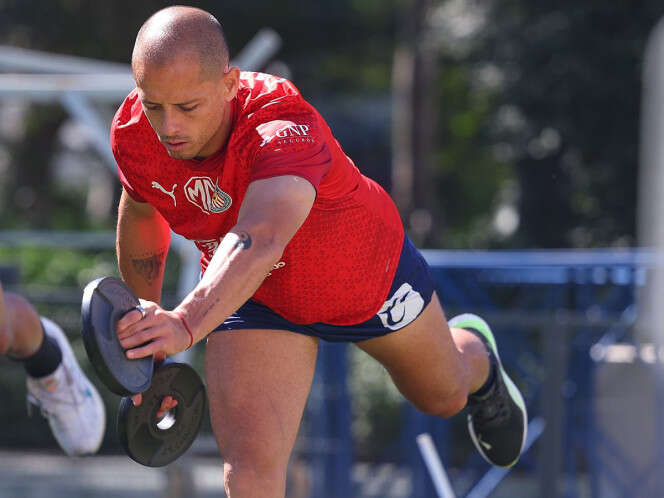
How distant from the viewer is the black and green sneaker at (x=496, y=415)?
410 centimetres

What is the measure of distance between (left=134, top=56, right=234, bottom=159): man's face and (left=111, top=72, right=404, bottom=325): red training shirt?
0.11 metres

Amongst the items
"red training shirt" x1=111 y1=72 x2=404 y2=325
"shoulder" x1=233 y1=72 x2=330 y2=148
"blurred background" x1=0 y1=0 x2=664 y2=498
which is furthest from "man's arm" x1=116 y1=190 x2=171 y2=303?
"blurred background" x1=0 y1=0 x2=664 y2=498

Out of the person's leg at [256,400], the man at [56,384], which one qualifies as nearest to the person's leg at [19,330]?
the man at [56,384]

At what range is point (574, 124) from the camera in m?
10.9

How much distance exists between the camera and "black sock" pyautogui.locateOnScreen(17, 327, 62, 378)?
4156 mm

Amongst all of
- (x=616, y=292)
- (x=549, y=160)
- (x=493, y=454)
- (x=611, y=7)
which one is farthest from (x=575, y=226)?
(x=493, y=454)

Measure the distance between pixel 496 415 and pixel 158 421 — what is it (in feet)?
5.30

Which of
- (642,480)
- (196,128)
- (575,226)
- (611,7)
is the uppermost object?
(196,128)

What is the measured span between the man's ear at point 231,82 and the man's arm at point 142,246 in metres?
0.61

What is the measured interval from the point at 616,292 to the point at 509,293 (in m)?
2.20

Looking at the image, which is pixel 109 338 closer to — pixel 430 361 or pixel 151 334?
pixel 151 334

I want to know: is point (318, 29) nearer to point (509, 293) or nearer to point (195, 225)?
point (509, 293)

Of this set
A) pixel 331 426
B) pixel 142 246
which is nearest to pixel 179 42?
pixel 142 246

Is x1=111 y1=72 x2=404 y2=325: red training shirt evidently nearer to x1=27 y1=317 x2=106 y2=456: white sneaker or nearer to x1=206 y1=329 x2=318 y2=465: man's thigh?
x1=206 y1=329 x2=318 y2=465: man's thigh
